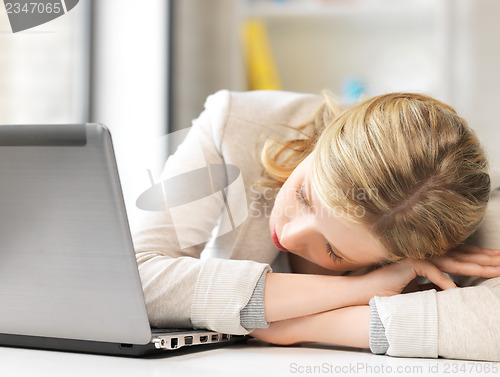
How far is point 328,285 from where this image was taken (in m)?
0.82

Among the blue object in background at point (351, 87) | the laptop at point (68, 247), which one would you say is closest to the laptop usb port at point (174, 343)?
the laptop at point (68, 247)

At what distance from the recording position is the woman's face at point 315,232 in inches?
32.4

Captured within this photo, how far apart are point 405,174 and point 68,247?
411 millimetres

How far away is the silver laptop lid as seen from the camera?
1.78 ft

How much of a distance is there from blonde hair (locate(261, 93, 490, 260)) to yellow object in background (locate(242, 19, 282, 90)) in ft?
5.25

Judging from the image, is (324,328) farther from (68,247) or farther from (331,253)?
(68,247)

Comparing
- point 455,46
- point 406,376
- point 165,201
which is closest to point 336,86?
point 455,46

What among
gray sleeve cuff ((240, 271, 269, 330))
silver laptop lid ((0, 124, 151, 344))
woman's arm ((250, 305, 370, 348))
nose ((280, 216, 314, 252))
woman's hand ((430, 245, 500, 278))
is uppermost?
silver laptop lid ((0, 124, 151, 344))

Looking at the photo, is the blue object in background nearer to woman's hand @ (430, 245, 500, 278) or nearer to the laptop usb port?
woman's hand @ (430, 245, 500, 278)

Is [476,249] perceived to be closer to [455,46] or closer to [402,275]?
[402,275]

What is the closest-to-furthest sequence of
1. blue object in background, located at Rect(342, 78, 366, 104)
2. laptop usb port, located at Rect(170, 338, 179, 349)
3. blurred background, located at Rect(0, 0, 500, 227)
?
1. laptop usb port, located at Rect(170, 338, 179, 349)
2. blurred background, located at Rect(0, 0, 500, 227)
3. blue object in background, located at Rect(342, 78, 366, 104)

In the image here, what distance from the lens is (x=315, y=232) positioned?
846mm

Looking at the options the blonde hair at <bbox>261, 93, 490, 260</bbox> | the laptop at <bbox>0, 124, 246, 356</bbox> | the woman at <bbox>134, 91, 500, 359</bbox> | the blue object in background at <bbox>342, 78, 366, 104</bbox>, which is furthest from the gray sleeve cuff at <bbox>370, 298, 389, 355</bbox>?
the blue object in background at <bbox>342, 78, 366, 104</bbox>

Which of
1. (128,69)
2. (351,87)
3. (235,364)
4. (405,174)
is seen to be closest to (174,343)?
(235,364)
